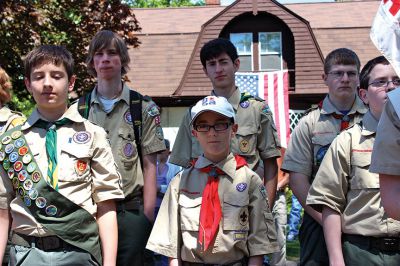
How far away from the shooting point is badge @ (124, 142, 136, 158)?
478 centimetres

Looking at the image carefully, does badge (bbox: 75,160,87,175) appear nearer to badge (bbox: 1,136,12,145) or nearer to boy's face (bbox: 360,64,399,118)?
badge (bbox: 1,136,12,145)

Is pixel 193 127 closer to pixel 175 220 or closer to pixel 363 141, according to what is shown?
pixel 175 220

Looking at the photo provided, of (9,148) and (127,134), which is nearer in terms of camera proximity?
(9,148)

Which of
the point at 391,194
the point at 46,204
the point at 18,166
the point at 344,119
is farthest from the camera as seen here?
the point at 344,119

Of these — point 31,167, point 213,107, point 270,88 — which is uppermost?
point 270,88

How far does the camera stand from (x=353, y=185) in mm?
4172

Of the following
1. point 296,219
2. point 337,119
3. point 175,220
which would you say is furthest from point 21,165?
point 296,219

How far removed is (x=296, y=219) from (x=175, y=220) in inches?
310

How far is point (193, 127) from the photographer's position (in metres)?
4.36

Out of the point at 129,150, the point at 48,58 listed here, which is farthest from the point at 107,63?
the point at 48,58

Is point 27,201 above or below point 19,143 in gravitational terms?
below

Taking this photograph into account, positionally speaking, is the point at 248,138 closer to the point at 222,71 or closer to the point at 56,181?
the point at 222,71

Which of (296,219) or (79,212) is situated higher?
(79,212)

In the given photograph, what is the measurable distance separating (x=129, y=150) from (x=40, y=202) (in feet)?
3.26
